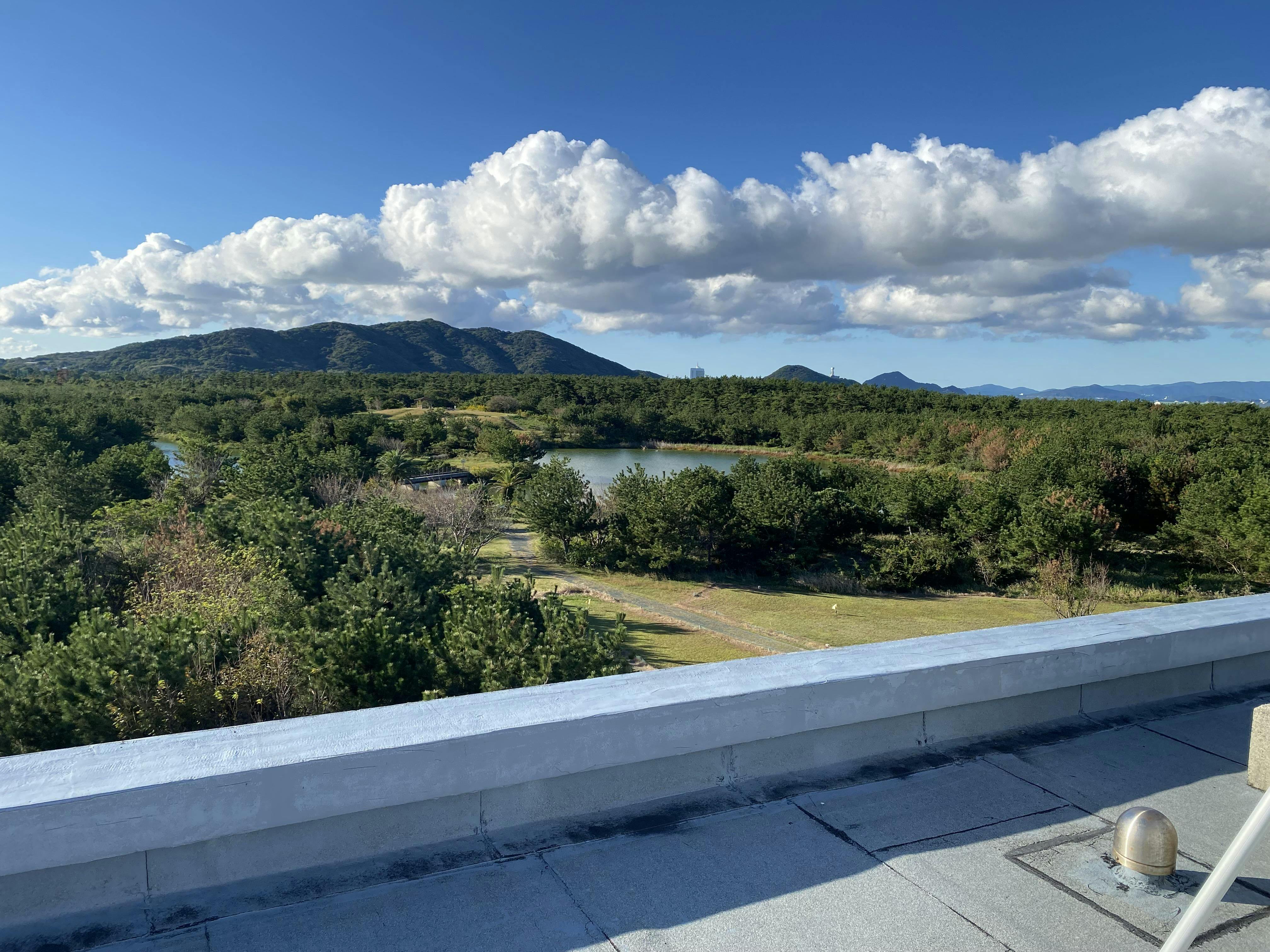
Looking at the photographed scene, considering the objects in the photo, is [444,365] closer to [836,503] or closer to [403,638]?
[836,503]

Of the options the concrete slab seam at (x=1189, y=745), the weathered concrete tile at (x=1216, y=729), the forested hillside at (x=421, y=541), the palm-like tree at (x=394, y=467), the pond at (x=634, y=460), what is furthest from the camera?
the pond at (x=634, y=460)

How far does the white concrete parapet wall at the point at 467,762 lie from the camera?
212 centimetres

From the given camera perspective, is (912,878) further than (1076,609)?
No

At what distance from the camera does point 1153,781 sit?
10.1 ft

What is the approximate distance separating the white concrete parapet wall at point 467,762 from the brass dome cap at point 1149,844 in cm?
86

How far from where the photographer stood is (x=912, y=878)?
95.7 inches

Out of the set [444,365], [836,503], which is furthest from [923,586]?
[444,365]

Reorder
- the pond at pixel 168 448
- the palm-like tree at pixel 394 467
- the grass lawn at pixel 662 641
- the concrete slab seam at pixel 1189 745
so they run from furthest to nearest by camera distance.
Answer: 1. the pond at pixel 168 448
2. the palm-like tree at pixel 394 467
3. the grass lawn at pixel 662 641
4. the concrete slab seam at pixel 1189 745

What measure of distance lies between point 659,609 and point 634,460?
41.3 metres

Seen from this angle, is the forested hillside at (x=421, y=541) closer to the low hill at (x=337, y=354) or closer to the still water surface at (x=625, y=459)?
the still water surface at (x=625, y=459)

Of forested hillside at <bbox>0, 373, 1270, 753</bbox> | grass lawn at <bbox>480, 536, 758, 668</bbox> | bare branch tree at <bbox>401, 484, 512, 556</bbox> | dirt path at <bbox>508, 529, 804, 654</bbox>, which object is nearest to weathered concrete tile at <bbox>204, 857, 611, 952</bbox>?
forested hillside at <bbox>0, 373, 1270, 753</bbox>

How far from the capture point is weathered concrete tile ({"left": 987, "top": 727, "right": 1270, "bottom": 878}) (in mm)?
2766

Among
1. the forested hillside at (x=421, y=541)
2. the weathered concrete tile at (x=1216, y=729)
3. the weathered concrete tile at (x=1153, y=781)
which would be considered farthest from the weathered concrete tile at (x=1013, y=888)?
the forested hillside at (x=421, y=541)

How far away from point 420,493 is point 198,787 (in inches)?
919
